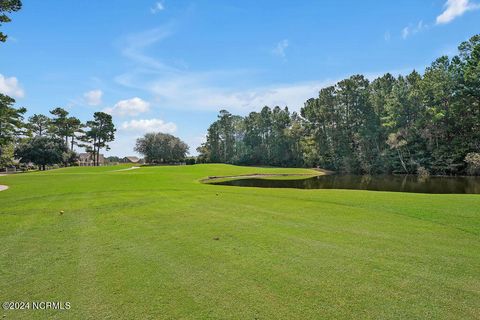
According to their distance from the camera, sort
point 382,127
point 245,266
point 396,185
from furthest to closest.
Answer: point 382,127 → point 396,185 → point 245,266

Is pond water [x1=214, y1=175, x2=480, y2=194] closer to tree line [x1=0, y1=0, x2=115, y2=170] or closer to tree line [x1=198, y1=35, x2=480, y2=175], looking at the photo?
tree line [x1=198, y1=35, x2=480, y2=175]

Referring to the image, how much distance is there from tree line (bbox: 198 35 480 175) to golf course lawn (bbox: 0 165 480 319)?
35233 millimetres

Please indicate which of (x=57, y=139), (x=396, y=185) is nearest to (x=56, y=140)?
(x=57, y=139)

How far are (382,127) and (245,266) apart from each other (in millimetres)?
52219

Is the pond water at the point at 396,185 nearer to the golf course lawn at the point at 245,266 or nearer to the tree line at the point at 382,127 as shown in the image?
the tree line at the point at 382,127

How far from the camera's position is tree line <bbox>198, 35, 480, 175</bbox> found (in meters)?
37.3

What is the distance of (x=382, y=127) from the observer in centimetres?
4969

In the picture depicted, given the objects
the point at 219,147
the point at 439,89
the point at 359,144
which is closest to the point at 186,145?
the point at 219,147

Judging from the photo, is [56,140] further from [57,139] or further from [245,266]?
[245,266]

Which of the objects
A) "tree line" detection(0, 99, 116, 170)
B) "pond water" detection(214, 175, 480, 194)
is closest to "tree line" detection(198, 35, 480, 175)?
"pond water" detection(214, 175, 480, 194)

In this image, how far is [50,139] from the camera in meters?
62.9

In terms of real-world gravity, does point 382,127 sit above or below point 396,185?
above

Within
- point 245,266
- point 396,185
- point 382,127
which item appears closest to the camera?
point 245,266

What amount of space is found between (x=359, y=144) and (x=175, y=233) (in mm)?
55169
